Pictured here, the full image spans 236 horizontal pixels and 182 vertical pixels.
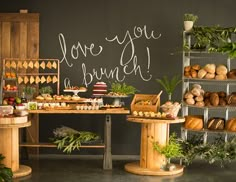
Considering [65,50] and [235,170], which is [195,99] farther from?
[65,50]

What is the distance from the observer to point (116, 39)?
31.0 ft

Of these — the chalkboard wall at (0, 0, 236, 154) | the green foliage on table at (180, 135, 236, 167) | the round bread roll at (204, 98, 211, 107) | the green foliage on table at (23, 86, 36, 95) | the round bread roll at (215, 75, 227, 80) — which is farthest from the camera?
the chalkboard wall at (0, 0, 236, 154)

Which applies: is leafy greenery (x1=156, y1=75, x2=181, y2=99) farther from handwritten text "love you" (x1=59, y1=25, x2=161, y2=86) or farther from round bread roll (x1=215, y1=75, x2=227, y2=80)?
round bread roll (x1=215, y1=75, x2=227, y2=80)

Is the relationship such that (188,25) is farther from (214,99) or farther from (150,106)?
(150,106)

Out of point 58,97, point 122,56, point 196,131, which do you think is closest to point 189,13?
point 122,56

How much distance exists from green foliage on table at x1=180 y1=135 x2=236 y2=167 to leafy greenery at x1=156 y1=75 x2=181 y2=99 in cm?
91

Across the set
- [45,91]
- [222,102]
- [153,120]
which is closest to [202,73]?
[222,102]

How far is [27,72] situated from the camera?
30.7 ft

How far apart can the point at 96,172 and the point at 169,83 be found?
2.21 metres

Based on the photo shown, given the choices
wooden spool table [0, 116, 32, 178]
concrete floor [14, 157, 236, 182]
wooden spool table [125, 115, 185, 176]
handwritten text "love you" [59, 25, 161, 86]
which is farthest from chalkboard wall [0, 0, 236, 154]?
wooden spool table [0, 116, 32, 178]

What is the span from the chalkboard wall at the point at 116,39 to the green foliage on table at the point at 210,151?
3.29ft

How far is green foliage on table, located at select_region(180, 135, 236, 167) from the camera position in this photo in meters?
8.35

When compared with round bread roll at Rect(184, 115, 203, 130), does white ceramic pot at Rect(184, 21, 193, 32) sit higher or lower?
higher

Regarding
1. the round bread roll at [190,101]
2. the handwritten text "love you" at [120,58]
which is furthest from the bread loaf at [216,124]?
the handwritten text "love you" at [120,58]
